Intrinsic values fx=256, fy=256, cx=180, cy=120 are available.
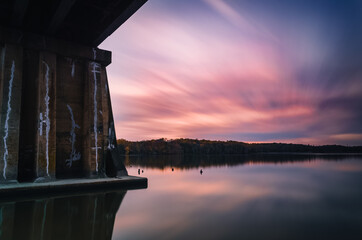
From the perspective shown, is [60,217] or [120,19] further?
[120,19]

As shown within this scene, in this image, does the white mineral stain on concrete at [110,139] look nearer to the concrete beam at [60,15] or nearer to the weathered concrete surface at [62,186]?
the weathered concrete surface at [62,186]

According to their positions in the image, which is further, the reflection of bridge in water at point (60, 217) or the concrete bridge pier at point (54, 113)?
the concrete bridge pier at point (54, 113)

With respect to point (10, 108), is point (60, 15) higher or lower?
higher

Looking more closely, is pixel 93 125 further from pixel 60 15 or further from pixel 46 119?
pixel 60 15

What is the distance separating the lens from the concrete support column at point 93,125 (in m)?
11.2

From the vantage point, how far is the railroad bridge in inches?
367

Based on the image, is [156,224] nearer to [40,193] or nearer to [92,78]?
[40,193]

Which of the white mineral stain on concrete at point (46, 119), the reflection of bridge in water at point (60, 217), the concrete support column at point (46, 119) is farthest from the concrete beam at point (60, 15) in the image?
the reflection of bridge in water at point (60, 217)

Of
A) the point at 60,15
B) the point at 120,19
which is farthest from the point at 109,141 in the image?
the point at 60,15

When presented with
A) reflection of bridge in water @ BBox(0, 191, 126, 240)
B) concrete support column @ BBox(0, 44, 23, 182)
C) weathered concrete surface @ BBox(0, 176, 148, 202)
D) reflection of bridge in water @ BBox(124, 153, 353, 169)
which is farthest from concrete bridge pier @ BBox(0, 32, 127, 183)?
reflection of bridge in water @ BBox(124, 153, 353, 169)

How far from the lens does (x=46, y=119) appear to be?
10195 mm

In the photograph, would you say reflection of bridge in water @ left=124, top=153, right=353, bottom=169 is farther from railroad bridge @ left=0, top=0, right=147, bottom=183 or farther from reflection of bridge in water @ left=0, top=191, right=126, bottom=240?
reflection of bridge in water @ left=0, top=191, right=126, bottom=240

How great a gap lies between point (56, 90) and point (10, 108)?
6.53ft

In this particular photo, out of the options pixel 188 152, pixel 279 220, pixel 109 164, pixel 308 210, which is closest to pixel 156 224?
pixel 279 220
